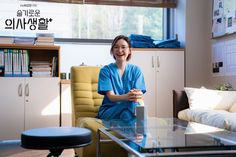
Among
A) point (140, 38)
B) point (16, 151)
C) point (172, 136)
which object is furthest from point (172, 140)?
point (140, 38)

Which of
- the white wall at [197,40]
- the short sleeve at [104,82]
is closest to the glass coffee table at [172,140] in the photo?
the short sleeve at [104,82]

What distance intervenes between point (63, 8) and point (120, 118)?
7.51 feet

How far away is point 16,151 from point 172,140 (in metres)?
2.43

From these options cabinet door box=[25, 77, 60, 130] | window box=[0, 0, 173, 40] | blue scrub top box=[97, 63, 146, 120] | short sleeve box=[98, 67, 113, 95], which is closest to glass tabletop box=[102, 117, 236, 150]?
blue scrub top box=[97, 63, 146, 120]

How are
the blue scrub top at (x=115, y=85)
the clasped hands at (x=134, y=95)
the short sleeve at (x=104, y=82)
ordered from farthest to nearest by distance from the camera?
1. the short sleeve at (x=104, y=82)
2. the blue scrub top at (x=115, y=85)
3. the clasped hands at (x=134, y=95)

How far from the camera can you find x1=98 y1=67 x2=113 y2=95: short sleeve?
8.21 feet

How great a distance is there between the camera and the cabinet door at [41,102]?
12.2 ft

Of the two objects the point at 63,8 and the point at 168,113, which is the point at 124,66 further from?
the point at 63,8

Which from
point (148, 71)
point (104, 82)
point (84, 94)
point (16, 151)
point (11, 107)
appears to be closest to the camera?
point (104, 82)

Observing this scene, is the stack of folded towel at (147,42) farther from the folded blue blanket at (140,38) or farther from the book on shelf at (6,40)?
the book on shelf at (6,40)

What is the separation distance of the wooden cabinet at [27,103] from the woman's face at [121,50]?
140cm

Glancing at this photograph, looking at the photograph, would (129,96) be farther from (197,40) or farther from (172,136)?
(197,40)

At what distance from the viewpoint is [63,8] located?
4195 mm

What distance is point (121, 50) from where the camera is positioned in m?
2.56
